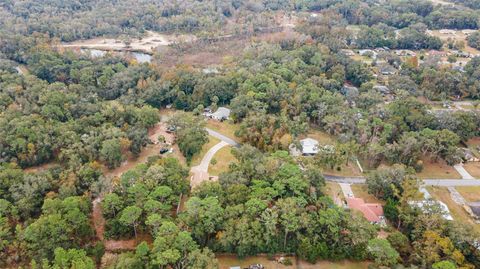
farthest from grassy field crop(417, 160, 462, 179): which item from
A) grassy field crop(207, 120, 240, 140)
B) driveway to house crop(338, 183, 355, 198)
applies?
grassy field crop(207, 120, 240, 140)

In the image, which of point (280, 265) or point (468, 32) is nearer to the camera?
point (280, 265)

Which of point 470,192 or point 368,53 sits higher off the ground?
point 368,53

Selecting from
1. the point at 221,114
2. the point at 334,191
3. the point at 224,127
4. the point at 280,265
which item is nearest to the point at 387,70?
the point at 221,114

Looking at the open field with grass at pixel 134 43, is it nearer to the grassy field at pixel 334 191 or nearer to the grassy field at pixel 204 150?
the grassy field at pixel 204 150

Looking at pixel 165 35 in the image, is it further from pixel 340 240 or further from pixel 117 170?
pixel 340 240

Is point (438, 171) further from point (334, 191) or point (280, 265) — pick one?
point (280, 265)

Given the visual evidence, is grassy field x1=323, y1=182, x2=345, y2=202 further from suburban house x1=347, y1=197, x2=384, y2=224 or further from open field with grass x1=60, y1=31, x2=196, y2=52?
open field with grass x1=60, y1=31, x2=196, y2=52

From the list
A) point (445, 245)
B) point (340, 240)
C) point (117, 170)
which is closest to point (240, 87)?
point (117, 170)
